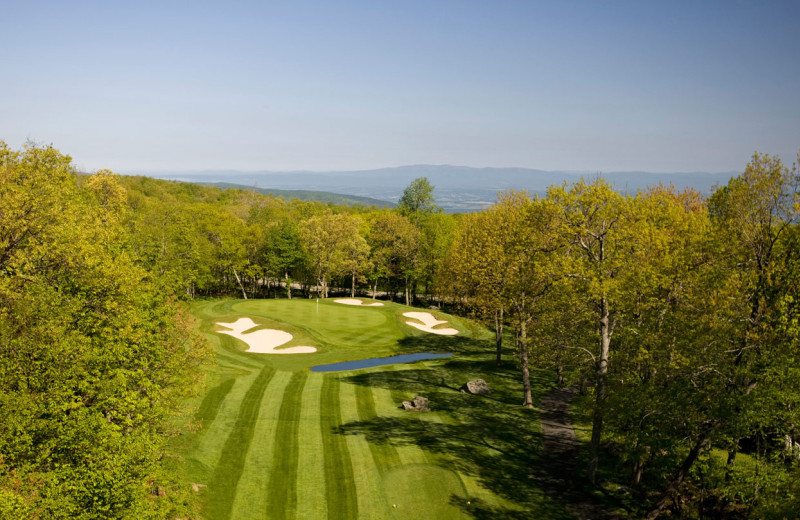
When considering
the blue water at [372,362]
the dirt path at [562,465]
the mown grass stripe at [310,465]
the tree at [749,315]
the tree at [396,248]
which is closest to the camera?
the tree at [749,315]

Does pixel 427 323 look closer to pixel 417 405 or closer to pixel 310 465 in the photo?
pixel 417 405

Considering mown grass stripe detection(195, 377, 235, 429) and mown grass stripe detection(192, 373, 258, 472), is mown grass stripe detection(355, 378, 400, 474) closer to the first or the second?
mown grass stripe detection(192, 373, 258, 472)

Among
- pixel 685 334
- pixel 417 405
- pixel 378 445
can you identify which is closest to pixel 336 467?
pixel 378 445

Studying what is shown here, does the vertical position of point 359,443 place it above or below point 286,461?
below

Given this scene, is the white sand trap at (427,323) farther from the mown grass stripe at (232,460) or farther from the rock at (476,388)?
the mown grass stripe at (232,460)

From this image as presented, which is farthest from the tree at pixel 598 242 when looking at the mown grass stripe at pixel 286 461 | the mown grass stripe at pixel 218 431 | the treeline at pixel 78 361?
the mown grass stripe at pixel 218 431

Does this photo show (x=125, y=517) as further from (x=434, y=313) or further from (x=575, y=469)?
(x=434, y=313)
